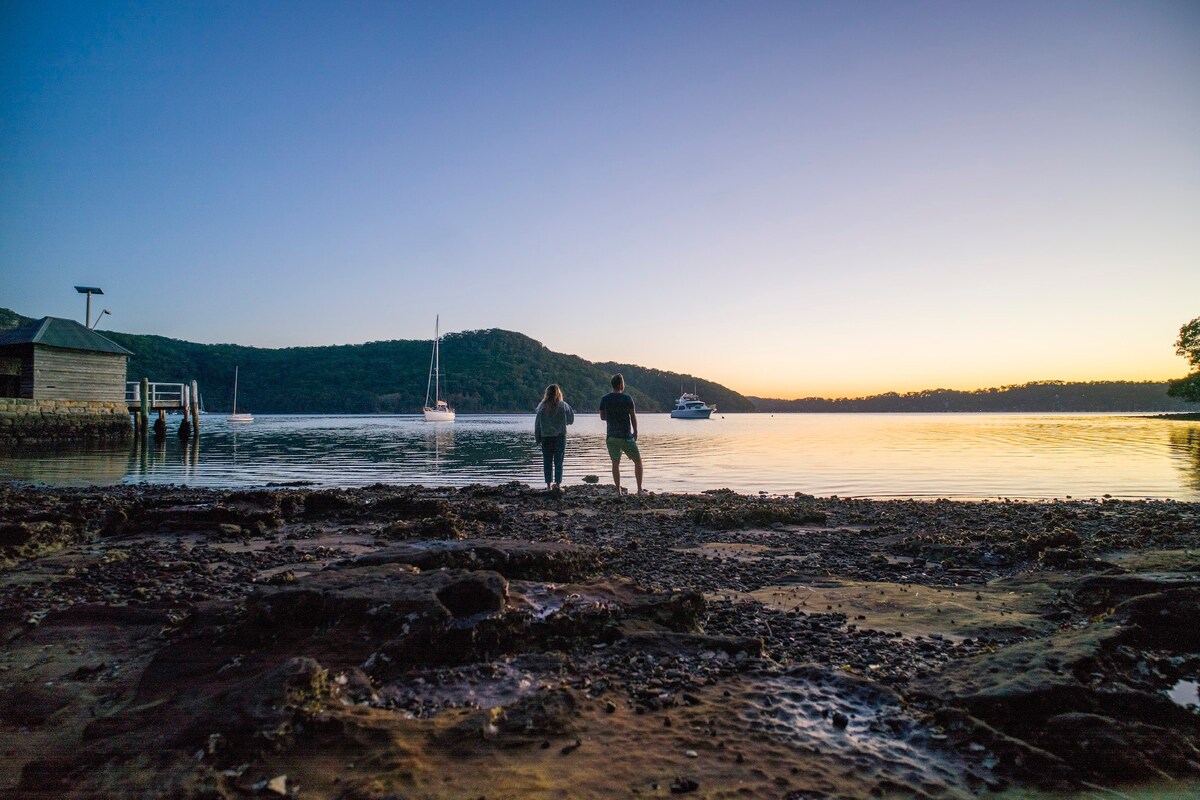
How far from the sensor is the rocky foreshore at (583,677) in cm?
277

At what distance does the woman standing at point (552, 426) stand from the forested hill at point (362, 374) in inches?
4507

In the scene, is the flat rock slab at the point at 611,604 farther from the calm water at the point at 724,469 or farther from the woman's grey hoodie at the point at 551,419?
the calm water at the point at 724,469

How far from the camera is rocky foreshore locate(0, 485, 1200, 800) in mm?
2768

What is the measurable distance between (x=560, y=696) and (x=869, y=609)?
333 cm

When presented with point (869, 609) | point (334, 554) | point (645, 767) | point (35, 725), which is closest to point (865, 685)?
point (645, 767)

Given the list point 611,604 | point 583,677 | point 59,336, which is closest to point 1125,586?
point 611,604

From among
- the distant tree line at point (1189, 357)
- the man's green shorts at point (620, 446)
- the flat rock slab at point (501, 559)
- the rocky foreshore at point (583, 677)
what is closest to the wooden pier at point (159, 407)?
the man's green shorts at point (620, 446)

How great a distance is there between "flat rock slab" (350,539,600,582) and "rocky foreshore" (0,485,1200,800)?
0.10 feet

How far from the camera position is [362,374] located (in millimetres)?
143250

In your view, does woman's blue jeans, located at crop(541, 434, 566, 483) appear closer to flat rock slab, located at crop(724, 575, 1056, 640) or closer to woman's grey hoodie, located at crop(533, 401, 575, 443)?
woman's grey hoodie, located at crop(533, 401, 575, 443)

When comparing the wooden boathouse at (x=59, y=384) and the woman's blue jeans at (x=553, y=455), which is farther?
the wooden boathouse at (x=59, y=384)

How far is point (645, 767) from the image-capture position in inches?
110

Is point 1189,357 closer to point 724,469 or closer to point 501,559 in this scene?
point 724,469

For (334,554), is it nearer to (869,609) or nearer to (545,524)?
(545,524)
